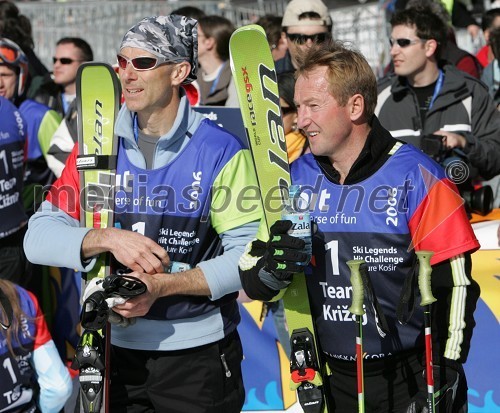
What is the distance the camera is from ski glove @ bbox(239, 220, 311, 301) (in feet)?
11.6

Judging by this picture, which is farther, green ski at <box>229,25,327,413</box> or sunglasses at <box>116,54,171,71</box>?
sunglasses at <box>116,54,171,71</box>

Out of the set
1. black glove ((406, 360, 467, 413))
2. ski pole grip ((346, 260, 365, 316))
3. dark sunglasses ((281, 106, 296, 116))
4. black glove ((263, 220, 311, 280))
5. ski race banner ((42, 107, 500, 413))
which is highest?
dark sunglasses ((281, 106, 296, 116))

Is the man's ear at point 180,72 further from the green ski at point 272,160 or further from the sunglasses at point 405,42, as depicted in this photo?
the sunglasses at point 405,42

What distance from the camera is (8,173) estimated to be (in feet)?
20.0

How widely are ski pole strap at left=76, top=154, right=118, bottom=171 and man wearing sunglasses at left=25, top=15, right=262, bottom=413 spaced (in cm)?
4

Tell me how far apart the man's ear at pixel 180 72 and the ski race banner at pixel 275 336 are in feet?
7.54

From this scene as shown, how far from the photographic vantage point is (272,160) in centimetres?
409

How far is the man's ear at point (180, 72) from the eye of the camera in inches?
166

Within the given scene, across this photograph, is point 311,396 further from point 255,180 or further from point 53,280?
point 53,280

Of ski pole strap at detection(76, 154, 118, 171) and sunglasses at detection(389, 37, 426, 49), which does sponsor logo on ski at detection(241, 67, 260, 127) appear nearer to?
ski pole strap at detection(76, 154, 118, 171)

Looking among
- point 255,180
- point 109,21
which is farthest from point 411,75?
point 109,21

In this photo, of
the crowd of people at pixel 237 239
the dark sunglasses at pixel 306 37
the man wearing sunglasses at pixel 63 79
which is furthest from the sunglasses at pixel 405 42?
the man wearing sunglasses at pixel 63 79

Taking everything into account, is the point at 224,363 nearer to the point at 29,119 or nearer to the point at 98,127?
the point at 98,127

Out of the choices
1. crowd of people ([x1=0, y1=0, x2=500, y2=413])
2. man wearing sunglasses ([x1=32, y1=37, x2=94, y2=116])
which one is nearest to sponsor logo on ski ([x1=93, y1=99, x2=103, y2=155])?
crowd of people ([x1=0, y1=0, x2=500, y2=413])
